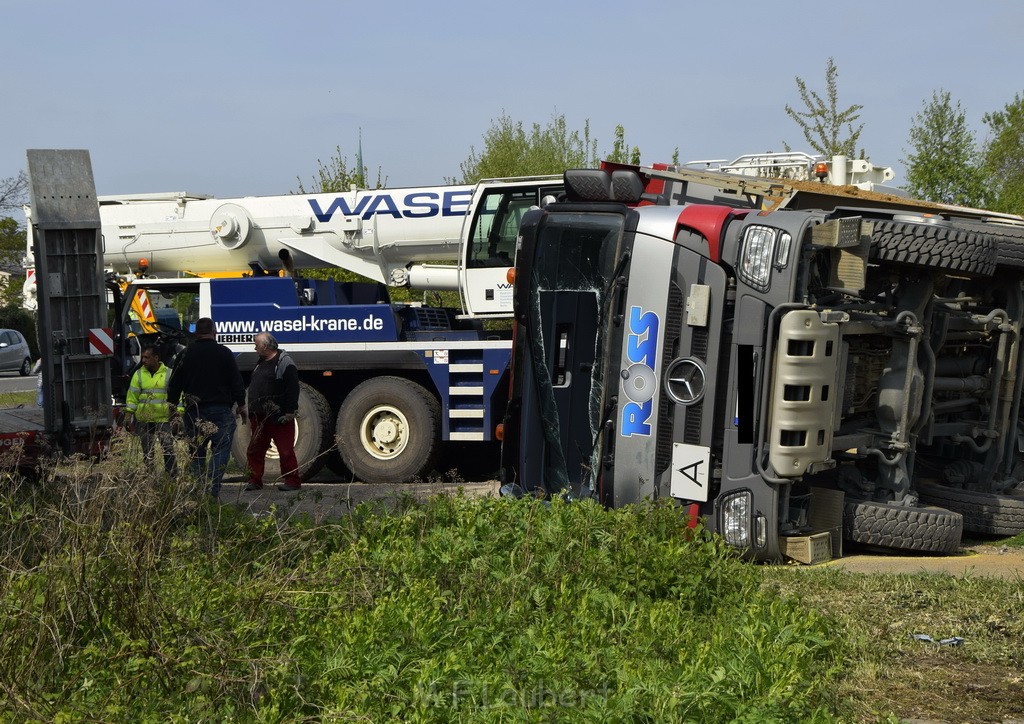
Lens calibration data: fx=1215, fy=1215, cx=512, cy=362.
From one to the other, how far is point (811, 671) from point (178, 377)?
278 inches

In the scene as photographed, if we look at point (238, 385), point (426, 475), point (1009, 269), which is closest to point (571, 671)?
point (1009, 269)

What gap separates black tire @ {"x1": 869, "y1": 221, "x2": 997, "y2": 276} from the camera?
24.8ft

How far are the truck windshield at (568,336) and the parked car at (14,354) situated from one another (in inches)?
1157

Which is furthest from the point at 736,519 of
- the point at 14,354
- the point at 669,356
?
the point at 14,354

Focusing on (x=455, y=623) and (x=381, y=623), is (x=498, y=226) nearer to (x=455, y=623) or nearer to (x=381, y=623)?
(x=455, y=623)

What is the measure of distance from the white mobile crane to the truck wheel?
A: 1cm

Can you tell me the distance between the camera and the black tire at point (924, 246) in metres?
7.57

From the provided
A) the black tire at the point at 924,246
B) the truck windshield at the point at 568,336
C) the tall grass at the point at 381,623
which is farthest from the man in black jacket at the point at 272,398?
the black tire at the point at 924,246

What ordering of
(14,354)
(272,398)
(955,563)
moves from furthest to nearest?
(14,354) → (272,398) → (955,563)

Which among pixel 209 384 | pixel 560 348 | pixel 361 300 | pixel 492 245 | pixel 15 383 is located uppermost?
pixel 492 245

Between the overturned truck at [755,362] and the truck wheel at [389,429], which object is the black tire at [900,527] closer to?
the overturned truck at [755,362]

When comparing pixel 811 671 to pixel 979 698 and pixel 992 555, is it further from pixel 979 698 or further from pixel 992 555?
pixel 992 555

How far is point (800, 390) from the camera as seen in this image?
288 inches

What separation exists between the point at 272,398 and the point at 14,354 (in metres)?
26.4
